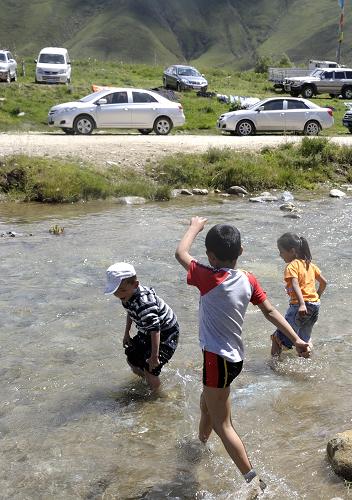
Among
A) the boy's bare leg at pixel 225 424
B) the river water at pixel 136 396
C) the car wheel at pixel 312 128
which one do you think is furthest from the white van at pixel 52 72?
the boy's bare leg at pixel 225 424

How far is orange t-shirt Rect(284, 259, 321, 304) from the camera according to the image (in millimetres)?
5770

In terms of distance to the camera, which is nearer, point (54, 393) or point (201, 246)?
point (54, 393)

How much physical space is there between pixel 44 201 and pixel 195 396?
9884 mm

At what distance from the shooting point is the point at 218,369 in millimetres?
3910

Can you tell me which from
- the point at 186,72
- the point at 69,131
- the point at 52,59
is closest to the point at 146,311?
the point at 69,131

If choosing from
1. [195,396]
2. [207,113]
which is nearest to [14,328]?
[195,396]

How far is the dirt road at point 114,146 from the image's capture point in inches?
653

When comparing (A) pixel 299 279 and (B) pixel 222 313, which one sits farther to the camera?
(A) pixel 299 279

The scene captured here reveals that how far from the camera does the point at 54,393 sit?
5738mm

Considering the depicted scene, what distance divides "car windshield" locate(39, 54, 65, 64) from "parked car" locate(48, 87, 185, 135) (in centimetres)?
1419

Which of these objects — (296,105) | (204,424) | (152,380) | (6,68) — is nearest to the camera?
(204,424)

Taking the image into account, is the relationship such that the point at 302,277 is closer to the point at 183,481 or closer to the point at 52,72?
the point at 183,481

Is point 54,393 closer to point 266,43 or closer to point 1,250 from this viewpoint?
point 1,250

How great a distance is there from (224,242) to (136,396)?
2434 mm
